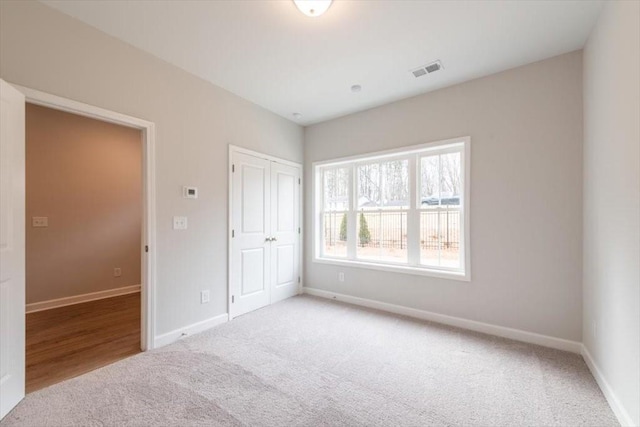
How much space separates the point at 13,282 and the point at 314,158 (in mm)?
3661

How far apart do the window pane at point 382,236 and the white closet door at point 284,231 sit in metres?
1.08

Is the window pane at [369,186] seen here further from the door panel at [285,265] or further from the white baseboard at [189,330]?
the white baseboard at [189,330]

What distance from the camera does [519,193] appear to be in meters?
2.86

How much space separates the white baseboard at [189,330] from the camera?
2.78m

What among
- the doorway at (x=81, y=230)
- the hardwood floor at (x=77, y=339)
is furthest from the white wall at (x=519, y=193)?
the doorway at (x=81, y=230)

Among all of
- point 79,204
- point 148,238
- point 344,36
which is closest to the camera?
point 344,36

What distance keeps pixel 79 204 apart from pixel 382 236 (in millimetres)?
4728

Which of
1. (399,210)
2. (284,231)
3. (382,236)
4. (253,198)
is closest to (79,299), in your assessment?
(253,198)

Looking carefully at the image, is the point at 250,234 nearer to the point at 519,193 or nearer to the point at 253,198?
the point at 253,198

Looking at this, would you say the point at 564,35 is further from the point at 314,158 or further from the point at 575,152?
the point at 314,158

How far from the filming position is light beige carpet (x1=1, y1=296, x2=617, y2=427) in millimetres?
1777

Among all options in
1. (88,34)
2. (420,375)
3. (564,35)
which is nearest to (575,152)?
(564,35)

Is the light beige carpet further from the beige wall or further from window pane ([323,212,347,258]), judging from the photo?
the beige wall

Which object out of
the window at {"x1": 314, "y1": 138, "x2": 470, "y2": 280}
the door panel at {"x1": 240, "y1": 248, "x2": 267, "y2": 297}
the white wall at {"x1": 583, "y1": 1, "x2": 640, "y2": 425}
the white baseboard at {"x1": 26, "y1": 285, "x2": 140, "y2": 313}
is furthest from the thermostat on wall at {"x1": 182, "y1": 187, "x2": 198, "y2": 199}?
the white wall at {"x1": 583, "y1": 1, "x2": 640, "y2": 425}
